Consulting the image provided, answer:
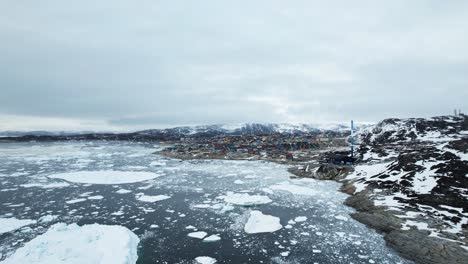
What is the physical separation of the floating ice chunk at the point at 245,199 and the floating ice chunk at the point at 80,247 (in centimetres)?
878

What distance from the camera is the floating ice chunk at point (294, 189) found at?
24.3m

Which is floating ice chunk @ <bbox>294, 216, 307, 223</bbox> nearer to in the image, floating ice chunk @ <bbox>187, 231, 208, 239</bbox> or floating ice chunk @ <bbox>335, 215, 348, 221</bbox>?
floating ice chunk @ <bbox>335, 215, 348, 221</bbox>

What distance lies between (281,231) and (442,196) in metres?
11.7

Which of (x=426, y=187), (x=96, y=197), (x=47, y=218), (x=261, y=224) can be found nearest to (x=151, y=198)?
(x=96, y=197)

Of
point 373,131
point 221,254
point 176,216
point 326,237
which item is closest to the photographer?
point 221,254

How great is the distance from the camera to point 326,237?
13984 mm

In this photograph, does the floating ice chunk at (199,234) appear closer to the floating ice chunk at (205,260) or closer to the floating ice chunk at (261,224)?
the floating ice chunk at (261,224)

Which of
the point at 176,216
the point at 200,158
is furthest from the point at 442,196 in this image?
the point at 200,158

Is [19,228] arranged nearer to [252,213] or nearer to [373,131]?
[252,213]

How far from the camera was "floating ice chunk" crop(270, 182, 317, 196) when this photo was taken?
24291 mm

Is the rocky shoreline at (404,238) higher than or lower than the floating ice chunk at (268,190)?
higher

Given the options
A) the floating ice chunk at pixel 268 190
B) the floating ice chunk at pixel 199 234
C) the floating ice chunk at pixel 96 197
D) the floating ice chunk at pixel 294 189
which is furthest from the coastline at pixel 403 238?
the floating ice chunk at pixel 96 197

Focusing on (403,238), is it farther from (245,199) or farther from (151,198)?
(151,198)

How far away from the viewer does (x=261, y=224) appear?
1582cm
